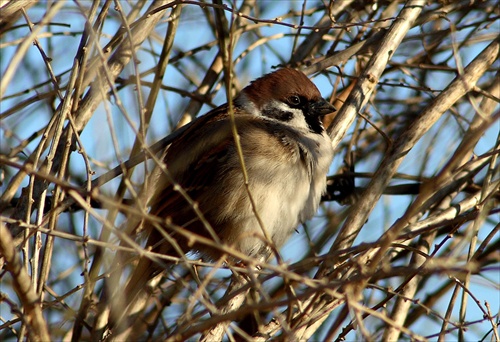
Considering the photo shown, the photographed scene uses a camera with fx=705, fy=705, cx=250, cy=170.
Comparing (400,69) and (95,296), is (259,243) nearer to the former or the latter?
(95,296)

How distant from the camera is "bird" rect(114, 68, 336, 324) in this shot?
11.3 feet

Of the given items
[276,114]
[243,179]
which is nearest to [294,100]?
[276,114]

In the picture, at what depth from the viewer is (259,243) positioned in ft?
11.9

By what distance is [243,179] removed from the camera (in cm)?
342

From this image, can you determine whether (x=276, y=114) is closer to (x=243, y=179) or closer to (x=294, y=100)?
(x=294, y=100)

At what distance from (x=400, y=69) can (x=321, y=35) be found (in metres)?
0.51

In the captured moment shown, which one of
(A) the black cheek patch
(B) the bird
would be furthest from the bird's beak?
(A) the black cheek patch

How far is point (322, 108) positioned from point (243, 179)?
28.8 inches

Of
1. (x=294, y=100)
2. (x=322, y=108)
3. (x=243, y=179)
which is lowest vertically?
(x=243, y=179)

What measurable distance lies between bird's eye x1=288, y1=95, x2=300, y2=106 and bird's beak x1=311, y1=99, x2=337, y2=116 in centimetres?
9

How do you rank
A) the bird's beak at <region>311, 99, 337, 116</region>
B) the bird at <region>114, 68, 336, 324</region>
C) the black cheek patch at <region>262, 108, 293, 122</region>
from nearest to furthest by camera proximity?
1. the bird at <region>114, 68, 336, 324</region>
2. the bird's beak at <region>311, 99, 337, 116</region>
3. the black cheek patch at <region>262, 108, 293, 122</region>

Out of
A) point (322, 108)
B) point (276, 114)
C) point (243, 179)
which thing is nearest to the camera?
point (243, 179)

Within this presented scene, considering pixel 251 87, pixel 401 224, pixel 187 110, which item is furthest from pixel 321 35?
pixel 401 224

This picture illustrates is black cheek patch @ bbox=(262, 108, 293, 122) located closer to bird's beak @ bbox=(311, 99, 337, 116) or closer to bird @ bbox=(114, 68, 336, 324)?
bird @ bbox=(114, 68, 336, 324)
